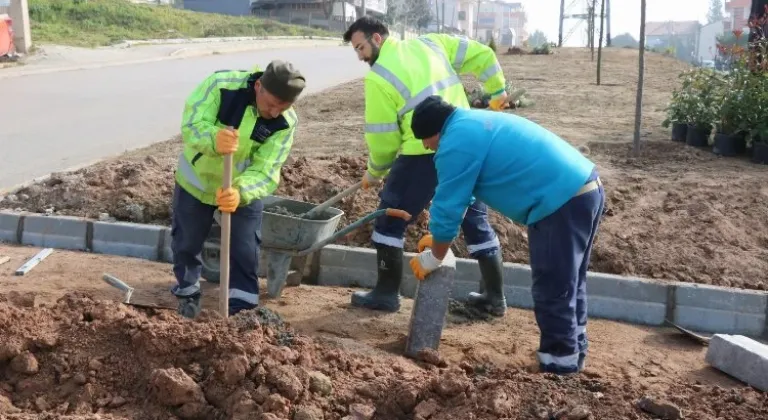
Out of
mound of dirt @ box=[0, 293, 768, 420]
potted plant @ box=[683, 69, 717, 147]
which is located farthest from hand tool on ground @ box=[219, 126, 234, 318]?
potted plant @ box=[683, 69, 717, 147]

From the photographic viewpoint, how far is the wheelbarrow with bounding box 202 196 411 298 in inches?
199

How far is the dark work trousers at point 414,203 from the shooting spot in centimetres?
521

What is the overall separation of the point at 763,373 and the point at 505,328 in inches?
60.8

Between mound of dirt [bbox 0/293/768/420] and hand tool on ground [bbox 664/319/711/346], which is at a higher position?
mound of dirt [bbox 0/293/768/420]

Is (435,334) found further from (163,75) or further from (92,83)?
(163,75)

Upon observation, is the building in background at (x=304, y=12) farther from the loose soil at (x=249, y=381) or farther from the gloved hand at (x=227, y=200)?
the loose soil at (x=249, y=381)

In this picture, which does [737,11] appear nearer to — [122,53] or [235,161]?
[122,53]

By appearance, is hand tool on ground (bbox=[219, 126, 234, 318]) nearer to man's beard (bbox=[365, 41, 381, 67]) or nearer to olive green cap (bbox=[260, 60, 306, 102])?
olive green cap (bbox=[260, 60, 306, 102])

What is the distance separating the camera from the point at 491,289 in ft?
18.0

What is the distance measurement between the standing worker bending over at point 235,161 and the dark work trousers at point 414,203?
80cm

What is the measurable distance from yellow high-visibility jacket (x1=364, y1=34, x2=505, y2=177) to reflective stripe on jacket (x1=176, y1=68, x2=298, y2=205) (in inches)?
22.2

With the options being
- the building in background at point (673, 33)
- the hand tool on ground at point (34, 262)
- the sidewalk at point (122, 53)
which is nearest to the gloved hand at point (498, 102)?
the hand tool on ground at point (34, 262)

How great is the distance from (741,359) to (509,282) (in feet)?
5.50

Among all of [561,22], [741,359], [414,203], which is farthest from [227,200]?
[561,22]
